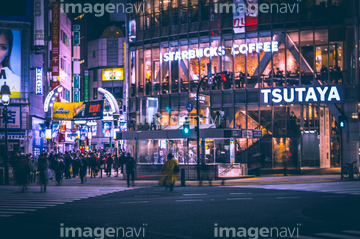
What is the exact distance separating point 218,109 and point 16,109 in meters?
23.3

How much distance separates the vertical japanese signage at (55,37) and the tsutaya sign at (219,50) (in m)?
19.0

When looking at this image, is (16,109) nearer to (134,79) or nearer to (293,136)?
(134,79)

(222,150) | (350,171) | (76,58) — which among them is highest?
(76,58)

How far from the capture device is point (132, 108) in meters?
52.6

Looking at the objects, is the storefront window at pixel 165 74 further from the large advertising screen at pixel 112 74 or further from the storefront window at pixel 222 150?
the large advertising screen at pixel 112 74

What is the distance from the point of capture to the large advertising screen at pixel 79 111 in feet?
180

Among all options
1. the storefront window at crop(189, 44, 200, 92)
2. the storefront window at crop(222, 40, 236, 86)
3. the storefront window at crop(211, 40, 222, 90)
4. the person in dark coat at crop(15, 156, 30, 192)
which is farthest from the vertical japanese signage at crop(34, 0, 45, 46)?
the person in dark coat at crop(15, 156, 30, 192)

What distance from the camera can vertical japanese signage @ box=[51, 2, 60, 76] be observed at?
62156 millimetres

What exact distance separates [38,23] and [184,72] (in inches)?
744

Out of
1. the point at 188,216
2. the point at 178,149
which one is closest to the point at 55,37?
the point at 178,149

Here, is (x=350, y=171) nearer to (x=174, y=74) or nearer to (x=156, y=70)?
(x=174, y=74)

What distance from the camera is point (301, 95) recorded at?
140ft

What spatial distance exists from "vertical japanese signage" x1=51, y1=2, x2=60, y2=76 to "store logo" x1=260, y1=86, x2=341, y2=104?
1173 inches

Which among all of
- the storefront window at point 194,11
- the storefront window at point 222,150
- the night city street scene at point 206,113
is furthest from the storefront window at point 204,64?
the storefront window at point 222,150
